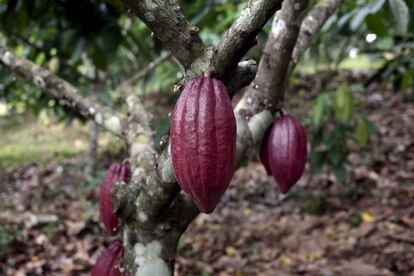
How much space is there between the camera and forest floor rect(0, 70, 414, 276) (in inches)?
102

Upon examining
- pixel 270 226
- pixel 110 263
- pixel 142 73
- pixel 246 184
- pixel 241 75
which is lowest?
pixel 110 263

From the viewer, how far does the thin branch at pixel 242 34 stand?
2.19 feet

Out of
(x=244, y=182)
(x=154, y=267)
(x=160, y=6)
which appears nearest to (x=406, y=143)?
(x=244, y=182)

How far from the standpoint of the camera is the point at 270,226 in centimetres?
322

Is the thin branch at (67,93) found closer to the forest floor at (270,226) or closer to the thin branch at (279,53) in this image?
the thin branch at (279,53)

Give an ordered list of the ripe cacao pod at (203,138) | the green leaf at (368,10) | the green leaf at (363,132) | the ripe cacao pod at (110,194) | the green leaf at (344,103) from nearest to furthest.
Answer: the ripe cacao pod at (203,138)
the ripe cacao pod at (110,194)
the green leaf at (368,10)
the green leaf at (344,103)
the green leaf at (363,132)

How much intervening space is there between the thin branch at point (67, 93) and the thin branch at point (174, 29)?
2.20ft

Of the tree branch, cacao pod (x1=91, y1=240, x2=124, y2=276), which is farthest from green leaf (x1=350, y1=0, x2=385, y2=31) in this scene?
cacao pod (x1=91, y1=240, x2=124, y2=276)

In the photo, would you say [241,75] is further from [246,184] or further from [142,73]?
[246,184]

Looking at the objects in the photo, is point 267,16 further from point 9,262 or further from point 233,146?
point 9,262

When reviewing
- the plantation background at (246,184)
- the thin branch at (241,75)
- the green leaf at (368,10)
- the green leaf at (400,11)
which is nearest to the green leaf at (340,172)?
the plantation background at (246,184)

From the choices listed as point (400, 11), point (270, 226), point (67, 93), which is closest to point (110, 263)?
point (67, 93)

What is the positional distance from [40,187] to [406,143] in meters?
3.30

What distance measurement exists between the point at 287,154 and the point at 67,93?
750 mm
